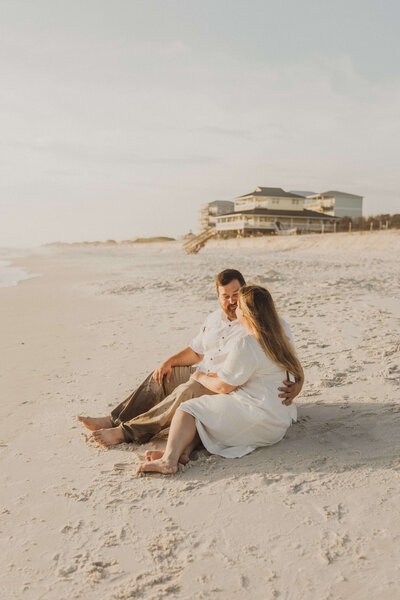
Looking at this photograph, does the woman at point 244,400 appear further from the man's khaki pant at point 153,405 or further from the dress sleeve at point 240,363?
the man's khaki pant at point 153,405

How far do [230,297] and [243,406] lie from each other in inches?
35.2

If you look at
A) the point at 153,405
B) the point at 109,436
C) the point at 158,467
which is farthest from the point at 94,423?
the point at 158,467

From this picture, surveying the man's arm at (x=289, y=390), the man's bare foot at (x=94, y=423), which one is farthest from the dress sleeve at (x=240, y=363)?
the man's bare foot at (x=94, y=423)

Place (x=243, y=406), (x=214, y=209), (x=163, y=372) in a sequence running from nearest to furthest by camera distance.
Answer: (x=243, y=406)
(x=163, y=372)
(x=214, y=209)

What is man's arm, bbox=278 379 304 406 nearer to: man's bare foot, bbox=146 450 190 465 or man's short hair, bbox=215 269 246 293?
man's bare foot, bbox=146 450 190 465

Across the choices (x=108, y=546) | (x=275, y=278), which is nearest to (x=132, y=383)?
(x=108, y=546)

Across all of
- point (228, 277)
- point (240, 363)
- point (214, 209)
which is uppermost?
point (214, 209)

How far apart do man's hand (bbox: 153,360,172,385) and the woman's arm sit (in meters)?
0.40

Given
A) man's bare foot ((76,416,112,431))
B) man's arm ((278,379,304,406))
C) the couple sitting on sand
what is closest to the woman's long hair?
the couple sitting on sand

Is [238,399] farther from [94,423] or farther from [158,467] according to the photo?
[94,423]

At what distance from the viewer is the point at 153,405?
4121 mm

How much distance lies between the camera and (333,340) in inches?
259

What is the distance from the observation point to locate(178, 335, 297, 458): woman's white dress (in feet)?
11.1

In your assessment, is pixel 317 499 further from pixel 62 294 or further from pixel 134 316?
pixel 62 294
